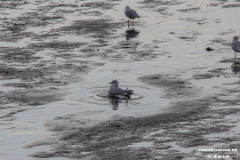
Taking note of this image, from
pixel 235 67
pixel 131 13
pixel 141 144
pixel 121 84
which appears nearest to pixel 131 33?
pixel 131 13

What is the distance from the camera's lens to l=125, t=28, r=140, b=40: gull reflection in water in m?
21.7

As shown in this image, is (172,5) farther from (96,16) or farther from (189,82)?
(189,82)

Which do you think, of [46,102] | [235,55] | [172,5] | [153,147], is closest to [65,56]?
[46,102]

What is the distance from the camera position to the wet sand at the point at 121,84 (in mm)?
10023

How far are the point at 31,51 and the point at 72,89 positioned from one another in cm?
542

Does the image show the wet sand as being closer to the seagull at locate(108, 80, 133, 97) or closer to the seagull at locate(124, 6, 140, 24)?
the seagull at locate(108, 80, 133, 97)

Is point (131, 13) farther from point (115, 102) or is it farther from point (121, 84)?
point (115, 102)

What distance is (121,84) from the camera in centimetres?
1494

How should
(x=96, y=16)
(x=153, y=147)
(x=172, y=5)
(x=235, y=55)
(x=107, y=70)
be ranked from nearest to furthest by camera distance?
(x=153, y=147), (x=107, y=70), (x=235, y=55), (x=96, y=16), (x=172, y=5)

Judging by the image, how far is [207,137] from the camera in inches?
401

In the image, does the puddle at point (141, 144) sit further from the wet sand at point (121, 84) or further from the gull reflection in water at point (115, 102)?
the gull reflection in water at point (115, 102)

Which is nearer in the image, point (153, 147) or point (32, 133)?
point (153, 147)

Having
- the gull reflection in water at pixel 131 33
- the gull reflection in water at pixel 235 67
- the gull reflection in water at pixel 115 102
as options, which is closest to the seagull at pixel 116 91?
the gull reflection in water at pixel 115 102

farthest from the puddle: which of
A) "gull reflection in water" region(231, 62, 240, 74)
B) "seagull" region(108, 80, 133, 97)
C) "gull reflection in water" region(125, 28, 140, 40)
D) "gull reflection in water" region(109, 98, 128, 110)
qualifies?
"gull reflection in water" region(125, 28, 140, 40)
